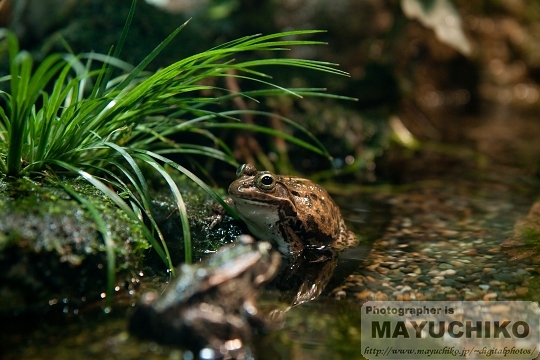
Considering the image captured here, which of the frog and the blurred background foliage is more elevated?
the blurred background foliage

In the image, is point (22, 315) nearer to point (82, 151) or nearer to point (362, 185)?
point (82, 151)

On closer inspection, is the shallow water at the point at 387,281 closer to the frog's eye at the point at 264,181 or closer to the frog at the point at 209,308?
the frog at the point at 209,308

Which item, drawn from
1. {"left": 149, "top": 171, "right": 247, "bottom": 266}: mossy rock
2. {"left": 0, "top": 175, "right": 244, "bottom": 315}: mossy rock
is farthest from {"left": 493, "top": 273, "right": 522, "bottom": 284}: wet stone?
{"left": 0, "top": 175, "right": 244, "bottom": 315}: mossy rock

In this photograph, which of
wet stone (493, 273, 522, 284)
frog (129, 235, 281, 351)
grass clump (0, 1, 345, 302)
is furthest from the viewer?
wet stone (493, 273, 522, 284)

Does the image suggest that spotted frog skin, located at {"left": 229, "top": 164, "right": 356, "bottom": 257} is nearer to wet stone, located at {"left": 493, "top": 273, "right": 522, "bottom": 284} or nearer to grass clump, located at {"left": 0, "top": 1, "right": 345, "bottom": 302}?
grass clump, located at {"left": 0, "top": 1, "right": 345, "bottom": 302}

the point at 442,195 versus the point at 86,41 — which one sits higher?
the point at 86,41

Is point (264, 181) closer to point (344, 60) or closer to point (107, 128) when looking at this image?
point (107, 128)

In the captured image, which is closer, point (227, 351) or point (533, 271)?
point (227, 351)

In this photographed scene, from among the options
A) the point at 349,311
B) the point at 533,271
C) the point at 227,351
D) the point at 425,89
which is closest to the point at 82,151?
the point at 227,351
